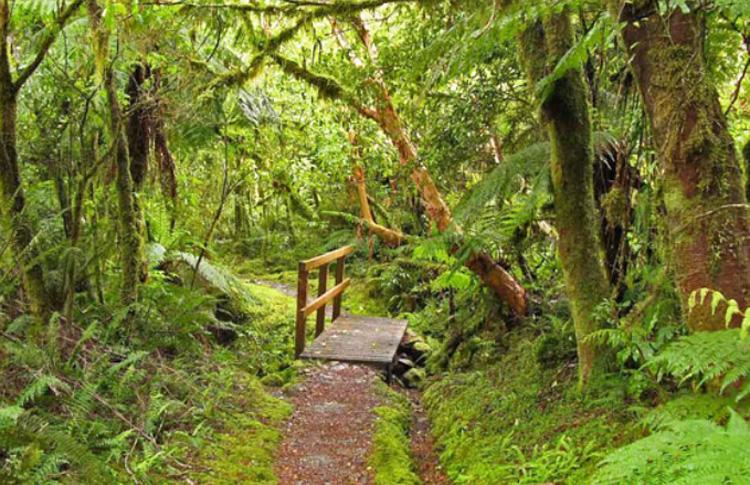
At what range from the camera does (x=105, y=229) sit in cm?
509

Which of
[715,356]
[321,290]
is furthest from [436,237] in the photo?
[321,290]

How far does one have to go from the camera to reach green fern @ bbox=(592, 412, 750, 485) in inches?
56.3

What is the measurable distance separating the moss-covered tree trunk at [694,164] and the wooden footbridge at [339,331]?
16.2ft

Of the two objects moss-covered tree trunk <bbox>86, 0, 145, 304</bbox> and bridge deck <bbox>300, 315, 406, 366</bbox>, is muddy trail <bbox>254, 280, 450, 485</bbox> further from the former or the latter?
moss-covered tree trunk <bbox>86, 0, 145, 304</bbox>

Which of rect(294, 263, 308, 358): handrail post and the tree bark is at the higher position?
the tree bark

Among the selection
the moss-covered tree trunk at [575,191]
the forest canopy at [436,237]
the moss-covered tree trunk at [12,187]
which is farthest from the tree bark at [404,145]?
the moss-covered tree trunk at [12,187]

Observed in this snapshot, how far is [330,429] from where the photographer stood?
5.00 metres

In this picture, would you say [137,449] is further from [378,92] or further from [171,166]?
[378,92]

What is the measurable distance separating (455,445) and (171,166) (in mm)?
3897

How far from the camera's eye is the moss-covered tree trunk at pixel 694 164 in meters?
2.30

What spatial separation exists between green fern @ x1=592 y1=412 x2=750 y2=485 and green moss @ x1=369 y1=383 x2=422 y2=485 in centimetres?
240

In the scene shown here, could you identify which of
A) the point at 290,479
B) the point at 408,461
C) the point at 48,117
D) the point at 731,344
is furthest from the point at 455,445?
the point at 48,117

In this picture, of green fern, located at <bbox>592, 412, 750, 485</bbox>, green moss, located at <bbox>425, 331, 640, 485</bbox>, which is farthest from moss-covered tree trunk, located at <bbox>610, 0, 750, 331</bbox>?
green moss, located at <bbox>425, 331, 640, 485</bbox>

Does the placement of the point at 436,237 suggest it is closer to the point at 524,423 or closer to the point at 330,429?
the point at 524,423
